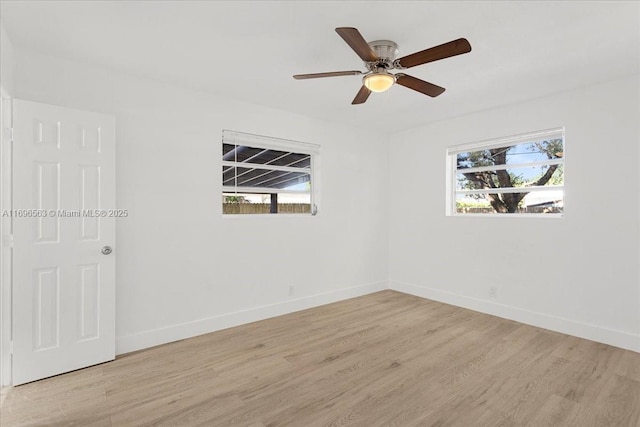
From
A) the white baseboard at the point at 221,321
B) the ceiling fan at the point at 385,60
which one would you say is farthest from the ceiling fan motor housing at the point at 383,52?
the white baseboard at the point at 221,321

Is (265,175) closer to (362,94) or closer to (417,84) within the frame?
(362,94)

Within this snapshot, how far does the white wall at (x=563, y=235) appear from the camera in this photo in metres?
3.06

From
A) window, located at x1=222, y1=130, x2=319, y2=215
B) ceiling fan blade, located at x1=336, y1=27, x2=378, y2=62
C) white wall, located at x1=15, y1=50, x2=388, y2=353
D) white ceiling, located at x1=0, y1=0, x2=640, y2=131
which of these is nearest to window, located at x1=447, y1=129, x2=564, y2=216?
white ceiling, located at x1=0, y1=0, x2=640, y2=131

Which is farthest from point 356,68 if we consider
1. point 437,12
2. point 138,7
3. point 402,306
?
point 402,306

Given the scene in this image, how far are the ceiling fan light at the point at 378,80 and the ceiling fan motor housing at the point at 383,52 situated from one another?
0.18 feet

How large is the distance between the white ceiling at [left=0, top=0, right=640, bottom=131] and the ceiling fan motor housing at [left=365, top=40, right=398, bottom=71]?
0.04 meters

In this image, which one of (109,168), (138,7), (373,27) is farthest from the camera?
(109,168)

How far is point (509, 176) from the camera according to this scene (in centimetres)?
401

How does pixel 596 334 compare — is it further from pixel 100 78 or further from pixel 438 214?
pixel 100 78

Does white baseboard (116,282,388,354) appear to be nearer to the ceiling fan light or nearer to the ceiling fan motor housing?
the ceiling fan light

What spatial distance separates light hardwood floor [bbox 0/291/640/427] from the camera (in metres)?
2.07

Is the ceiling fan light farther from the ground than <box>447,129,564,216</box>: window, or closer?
farther from the ground

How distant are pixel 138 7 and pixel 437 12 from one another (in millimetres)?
1839

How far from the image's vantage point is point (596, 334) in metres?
3.20
